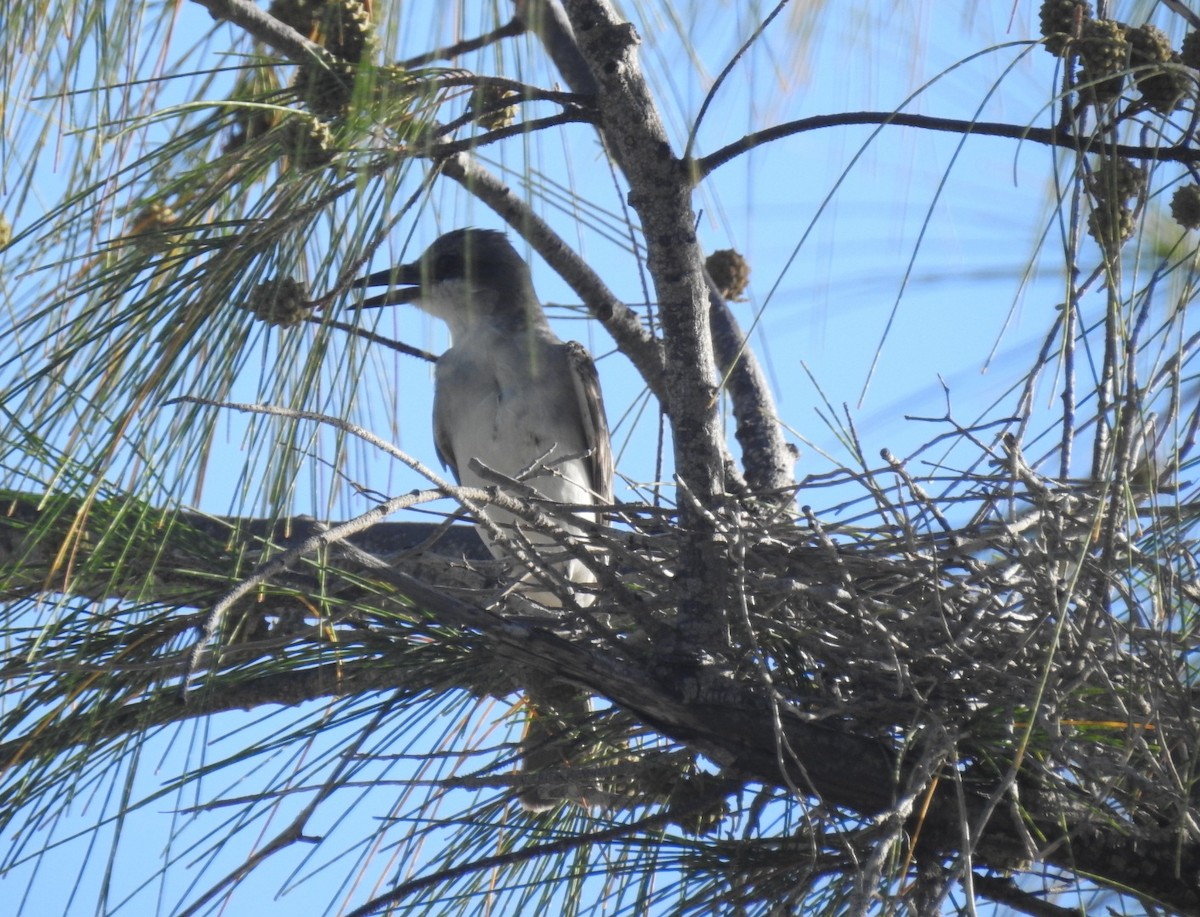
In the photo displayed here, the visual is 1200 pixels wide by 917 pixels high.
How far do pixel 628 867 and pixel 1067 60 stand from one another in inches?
50.7

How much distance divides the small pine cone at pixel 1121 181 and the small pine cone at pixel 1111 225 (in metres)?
0.02

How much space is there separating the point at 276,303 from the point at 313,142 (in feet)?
0.78

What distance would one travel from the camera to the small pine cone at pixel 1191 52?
190 centimetres

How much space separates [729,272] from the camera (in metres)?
4.06

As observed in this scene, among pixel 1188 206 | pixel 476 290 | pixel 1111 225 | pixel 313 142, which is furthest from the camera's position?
pixel 476 290

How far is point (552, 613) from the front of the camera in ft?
9.24

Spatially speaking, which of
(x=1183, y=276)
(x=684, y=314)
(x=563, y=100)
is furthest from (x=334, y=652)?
(x=1183, y=276)

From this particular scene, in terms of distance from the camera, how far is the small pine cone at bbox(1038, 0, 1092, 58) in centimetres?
185

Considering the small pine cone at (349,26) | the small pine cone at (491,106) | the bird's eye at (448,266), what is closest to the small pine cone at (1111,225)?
the small pine cone at (491,106)

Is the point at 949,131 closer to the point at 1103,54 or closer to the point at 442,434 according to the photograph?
the point at 1103,54

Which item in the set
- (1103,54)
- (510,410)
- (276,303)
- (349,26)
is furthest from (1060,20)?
(510,410)

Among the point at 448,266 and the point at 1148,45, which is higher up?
the point at 448,266

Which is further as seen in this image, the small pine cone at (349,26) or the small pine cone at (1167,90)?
the small pine cone at (349,26)

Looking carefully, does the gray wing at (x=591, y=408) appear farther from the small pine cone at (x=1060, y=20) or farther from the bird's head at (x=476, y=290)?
the small pine cone at (x=1060, y=20)
